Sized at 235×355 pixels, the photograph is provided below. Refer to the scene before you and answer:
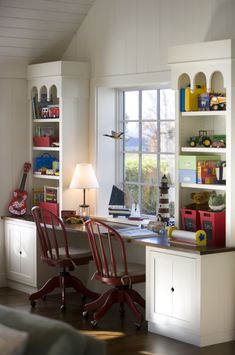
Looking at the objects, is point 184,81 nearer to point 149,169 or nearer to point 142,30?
point 142,30

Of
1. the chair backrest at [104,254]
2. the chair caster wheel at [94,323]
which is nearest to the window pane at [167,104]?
the chair backrest at [104,254]

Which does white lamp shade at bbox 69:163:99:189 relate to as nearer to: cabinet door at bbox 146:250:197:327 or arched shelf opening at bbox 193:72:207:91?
cabinet door at bbox 146:250:197:327

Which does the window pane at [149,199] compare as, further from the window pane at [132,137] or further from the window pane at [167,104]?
the window pane at [167,104]

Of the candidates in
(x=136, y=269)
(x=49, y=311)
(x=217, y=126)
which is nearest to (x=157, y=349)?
(x=136, y=269)

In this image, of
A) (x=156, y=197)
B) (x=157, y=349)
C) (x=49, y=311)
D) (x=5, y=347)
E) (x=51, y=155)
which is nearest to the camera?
(x=5, y=347)

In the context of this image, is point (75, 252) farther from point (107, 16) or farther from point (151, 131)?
point (107, 16)

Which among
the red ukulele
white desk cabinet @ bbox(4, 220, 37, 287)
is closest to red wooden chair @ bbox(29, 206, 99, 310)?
white desk cabinet @ bbox(4, 220, 37, 287)

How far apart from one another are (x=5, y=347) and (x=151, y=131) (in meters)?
4.14

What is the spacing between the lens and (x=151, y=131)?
263 inches

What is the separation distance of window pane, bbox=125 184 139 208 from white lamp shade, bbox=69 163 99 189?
344 millimetres

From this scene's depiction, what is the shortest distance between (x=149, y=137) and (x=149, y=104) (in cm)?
29

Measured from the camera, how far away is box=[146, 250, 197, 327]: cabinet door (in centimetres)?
524

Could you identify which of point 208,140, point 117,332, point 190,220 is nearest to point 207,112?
point 208,140

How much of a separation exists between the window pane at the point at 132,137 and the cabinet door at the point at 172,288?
1564 millimetres
